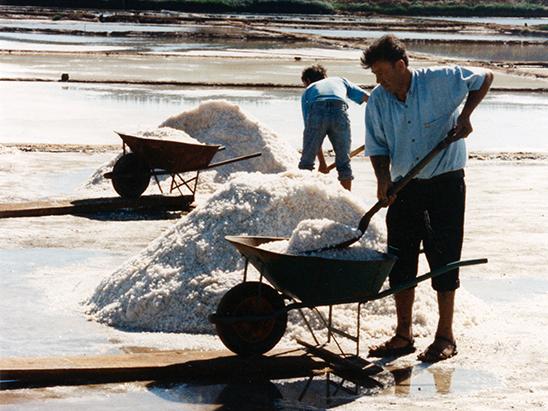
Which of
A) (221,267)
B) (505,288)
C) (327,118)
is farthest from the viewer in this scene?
(327,118)

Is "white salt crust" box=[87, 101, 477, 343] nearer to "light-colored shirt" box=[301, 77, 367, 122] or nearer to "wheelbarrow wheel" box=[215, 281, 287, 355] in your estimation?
"wheelbarrow wheel" box=[215, 281, 287, 355]

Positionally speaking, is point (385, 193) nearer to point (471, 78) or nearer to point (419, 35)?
point (471, 78)

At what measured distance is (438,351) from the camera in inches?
218

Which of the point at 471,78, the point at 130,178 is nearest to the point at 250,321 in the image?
the point at 471,78

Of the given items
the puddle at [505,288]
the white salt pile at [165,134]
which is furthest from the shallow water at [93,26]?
the puddle at [505,288]

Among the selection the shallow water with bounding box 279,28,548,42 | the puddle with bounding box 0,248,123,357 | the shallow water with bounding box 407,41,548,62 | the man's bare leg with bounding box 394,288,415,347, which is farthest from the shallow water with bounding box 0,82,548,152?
the shallow water with bounding box 279,28,548,42

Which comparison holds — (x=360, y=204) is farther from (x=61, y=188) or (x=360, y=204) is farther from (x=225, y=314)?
(x=61, y=188)

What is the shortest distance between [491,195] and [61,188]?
3366mm

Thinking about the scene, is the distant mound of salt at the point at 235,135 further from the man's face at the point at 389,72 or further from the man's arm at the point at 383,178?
the man's face at the point at 389,72

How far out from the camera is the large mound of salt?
599cm

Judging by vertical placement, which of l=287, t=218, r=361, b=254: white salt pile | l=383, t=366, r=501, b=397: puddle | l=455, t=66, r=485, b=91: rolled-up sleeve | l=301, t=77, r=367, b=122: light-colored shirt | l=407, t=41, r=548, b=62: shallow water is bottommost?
l=407, t=41, r=548, b=62: shallow water

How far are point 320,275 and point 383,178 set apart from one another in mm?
581

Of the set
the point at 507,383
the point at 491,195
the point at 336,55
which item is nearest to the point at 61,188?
the point at 491,195

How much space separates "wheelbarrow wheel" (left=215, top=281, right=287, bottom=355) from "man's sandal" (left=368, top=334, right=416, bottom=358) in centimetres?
47
